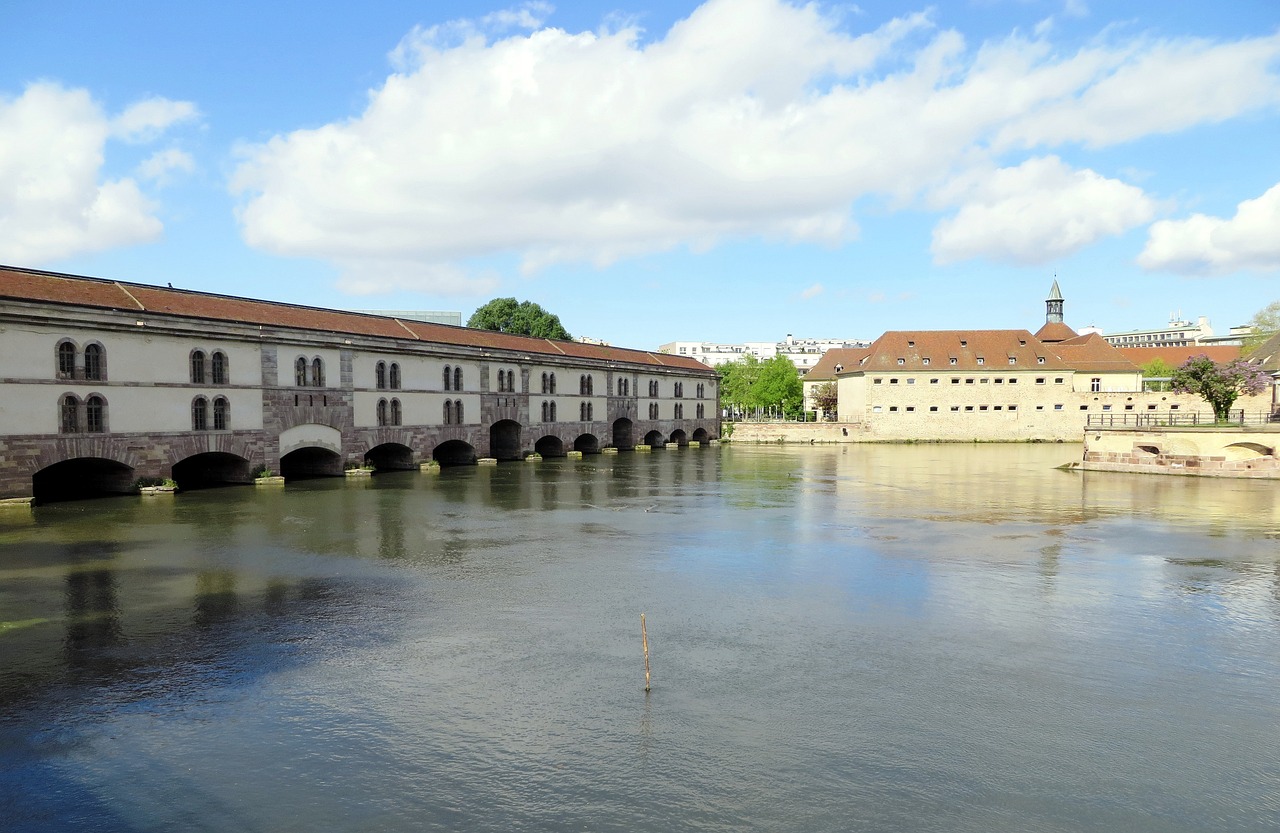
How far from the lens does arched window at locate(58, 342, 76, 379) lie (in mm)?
32625

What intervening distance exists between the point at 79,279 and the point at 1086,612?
40.4 meters

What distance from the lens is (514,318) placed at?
8706cm

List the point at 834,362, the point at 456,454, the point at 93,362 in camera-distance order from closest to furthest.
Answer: the point at 93,362
the point at 456,454
the point at 834,362

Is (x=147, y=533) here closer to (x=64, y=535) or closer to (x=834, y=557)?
(x=64, y=535)

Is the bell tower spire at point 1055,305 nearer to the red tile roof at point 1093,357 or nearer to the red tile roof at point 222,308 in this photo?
the red tile roof at point 1093,357

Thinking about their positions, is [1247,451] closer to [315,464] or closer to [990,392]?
[990,392]

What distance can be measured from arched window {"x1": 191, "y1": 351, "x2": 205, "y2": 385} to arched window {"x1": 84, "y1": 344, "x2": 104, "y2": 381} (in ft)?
13.5

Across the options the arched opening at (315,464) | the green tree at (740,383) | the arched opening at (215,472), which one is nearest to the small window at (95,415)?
the arched opening at (215,472)

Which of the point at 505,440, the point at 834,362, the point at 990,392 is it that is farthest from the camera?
the point at 834,362

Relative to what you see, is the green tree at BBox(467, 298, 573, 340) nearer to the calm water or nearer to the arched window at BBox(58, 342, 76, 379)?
the arched window at BBox(58, 342, 76, 379)

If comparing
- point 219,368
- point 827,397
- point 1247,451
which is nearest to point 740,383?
point 827,397

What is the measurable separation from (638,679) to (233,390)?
1321 inches

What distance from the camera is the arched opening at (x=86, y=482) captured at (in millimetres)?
35906

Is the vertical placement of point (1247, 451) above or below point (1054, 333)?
below
